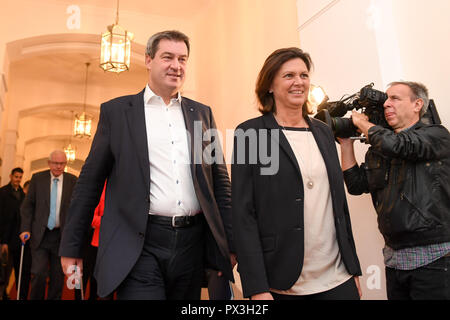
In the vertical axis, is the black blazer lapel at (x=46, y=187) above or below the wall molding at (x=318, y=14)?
below

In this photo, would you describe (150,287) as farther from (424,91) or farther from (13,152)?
(13,152)

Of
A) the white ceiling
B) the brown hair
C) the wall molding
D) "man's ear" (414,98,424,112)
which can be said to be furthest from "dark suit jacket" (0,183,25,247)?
"man's ear" (414,98,424,112)

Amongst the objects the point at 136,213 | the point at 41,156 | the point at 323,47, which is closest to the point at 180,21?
the point at 323,47

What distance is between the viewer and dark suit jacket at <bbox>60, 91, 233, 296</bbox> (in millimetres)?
1640

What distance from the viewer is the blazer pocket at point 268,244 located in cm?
157

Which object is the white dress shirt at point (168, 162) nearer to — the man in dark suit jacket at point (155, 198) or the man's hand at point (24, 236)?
the man in dark suit jacket at point (155, 198)

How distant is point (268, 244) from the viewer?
1.58m

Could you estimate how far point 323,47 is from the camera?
335 centimetres

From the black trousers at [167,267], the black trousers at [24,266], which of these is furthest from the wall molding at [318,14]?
the black trousers at [24,266]

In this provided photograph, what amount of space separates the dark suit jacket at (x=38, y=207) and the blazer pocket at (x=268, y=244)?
322 centimetres

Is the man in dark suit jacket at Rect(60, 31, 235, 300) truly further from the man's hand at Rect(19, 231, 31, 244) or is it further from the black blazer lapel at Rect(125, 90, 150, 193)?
the man's hand at Rect(19, 231, 31, 244)

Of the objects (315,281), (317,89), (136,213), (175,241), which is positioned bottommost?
(315,281)
